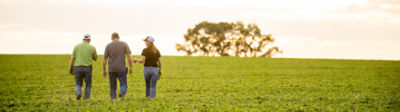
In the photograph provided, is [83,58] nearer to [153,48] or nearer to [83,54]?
[83,54]

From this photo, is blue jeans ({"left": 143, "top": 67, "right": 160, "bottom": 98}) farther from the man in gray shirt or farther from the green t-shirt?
the green t-shirt

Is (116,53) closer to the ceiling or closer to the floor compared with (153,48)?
closer to the floor

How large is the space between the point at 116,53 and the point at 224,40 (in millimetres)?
58014

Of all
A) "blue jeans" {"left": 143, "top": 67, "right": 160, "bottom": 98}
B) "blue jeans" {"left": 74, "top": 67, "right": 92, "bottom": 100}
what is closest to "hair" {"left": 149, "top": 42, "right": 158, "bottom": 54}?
"blue jeans" {"left": 143, "top": 67, "right": 160, "bottom": 98}

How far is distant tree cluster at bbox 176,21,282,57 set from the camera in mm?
68000

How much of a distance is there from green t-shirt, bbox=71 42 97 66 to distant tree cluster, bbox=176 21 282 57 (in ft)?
185

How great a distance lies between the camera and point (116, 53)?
11.5 meters

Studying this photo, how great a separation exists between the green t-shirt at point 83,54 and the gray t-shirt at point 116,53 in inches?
22.5

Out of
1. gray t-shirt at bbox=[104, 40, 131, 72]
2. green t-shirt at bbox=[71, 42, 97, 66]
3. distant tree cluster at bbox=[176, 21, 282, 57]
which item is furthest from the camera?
distant tree cluster at bbox=[176, 21, 282, 57]

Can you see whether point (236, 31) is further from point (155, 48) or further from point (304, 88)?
point (155, 48)

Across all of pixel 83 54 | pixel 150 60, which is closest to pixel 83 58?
pixel 83 54

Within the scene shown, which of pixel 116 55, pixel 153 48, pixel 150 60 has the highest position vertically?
pixel 153 48

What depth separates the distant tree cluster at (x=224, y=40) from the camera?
6800 centimetres

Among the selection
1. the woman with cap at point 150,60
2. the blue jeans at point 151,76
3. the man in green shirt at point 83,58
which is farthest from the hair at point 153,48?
the man in green shirt at point 83,58
